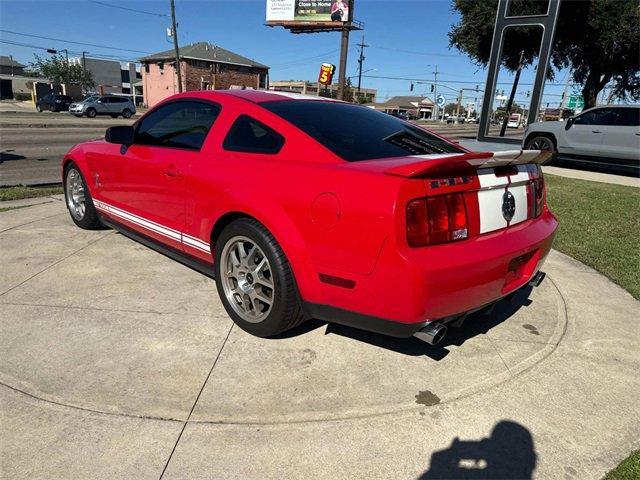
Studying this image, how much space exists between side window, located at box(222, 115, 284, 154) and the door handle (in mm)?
438

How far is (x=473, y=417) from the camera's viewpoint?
2.30 metres

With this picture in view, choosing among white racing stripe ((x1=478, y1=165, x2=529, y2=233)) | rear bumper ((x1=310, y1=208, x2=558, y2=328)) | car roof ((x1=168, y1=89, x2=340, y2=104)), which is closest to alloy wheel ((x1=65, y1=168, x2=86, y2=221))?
car roof ((x1=168, y1=89, x2=340, y2=104))

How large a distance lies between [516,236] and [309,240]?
3.96 feet

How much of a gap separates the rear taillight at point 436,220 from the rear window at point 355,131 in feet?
1.77

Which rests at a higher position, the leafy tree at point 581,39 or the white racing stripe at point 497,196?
the leafy tree at point 581,39

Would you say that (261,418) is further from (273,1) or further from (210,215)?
(273,1)

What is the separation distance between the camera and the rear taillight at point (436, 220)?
2176 millimetres

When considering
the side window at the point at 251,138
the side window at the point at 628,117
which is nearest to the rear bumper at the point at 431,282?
the side window at the point at 251,138

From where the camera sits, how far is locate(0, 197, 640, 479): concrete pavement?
2004 millimetres

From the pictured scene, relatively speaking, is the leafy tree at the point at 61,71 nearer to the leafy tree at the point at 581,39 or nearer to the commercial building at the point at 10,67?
the commercial building at the point at 10,67

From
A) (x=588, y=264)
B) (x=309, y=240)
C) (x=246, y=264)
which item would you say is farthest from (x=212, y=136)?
(x=588, y=264)

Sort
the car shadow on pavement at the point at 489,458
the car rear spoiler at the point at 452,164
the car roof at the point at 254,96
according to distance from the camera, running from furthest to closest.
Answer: the car roof at the point at 254,96 < the car rear spoiler at the point at 452,164 < the car shadow on pavement at the point at 489,458

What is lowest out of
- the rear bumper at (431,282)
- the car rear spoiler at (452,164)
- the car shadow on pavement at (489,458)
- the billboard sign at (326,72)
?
the car shadow on pavement at (489,458)

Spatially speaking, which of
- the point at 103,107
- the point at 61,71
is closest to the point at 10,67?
the point at 61,71
